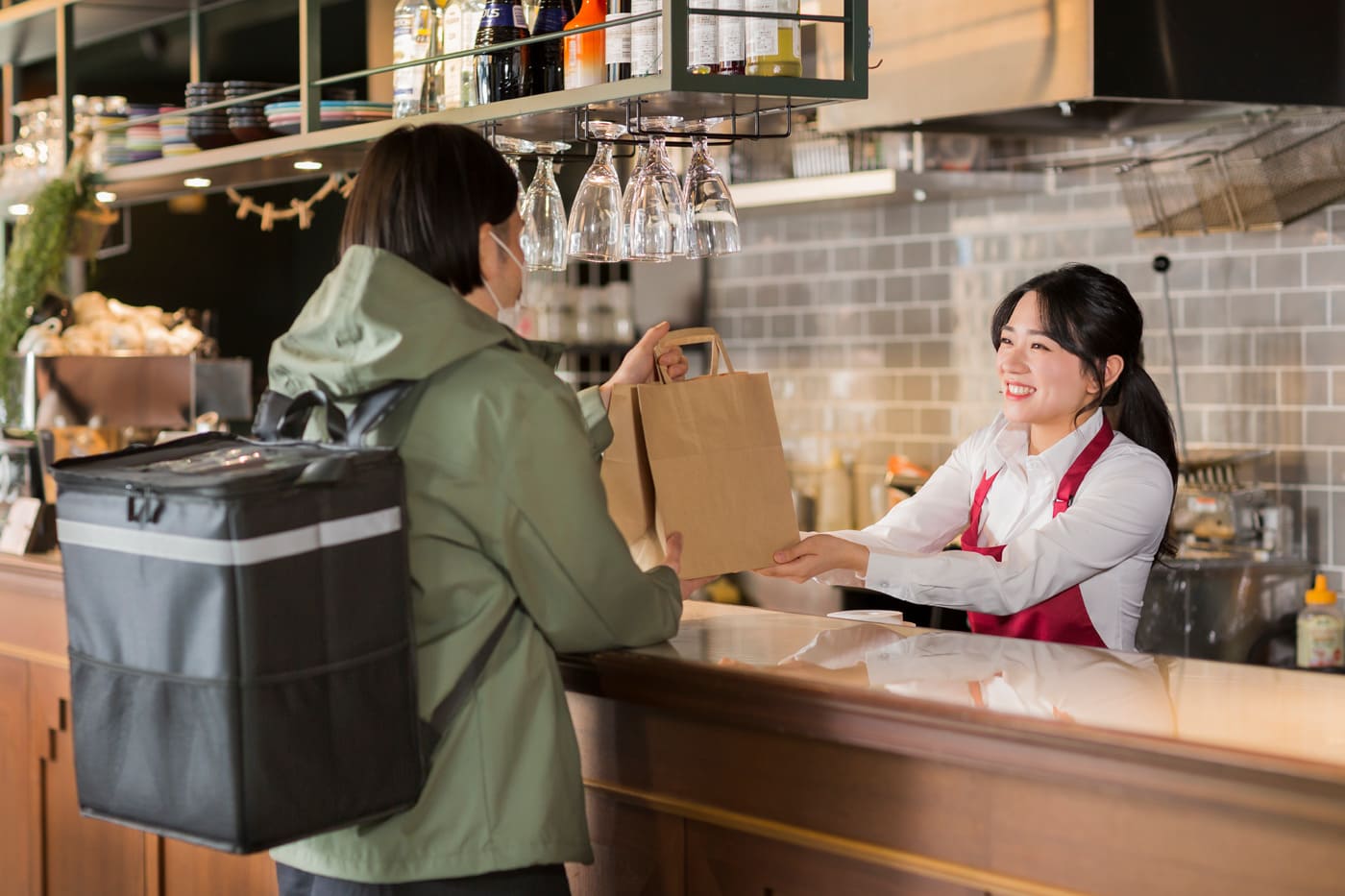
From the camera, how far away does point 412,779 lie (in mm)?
1711

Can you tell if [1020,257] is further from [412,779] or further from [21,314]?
[412,779]

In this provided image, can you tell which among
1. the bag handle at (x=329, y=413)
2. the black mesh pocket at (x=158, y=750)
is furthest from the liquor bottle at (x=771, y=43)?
the black mesh pocket at (x=158, y=750)

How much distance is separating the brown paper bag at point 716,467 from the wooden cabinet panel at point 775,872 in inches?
15.1

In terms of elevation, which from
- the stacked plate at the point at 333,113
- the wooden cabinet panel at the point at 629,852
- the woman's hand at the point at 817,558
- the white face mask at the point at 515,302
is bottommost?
the wooden cabinet panel at the point at 629,852

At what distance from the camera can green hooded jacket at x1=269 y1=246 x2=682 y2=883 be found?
1.70 metres

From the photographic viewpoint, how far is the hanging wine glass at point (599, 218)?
2.42 meters

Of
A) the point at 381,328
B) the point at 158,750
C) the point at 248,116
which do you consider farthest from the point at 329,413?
the point at 248,116

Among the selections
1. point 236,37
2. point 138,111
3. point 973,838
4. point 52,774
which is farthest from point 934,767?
point 236,37

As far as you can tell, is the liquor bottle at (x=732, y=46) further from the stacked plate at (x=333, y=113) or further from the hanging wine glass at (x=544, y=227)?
the stacked plate at (x=333, y=113)

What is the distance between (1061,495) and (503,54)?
1226 mm

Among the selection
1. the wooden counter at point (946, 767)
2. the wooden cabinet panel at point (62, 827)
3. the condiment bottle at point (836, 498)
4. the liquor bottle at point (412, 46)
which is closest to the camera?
the wooden counter at point (946, 767)

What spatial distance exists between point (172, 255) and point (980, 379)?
3.67 meters

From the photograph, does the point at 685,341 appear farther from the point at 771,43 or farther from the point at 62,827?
the point at 62,827

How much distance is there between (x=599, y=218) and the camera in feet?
7.93
